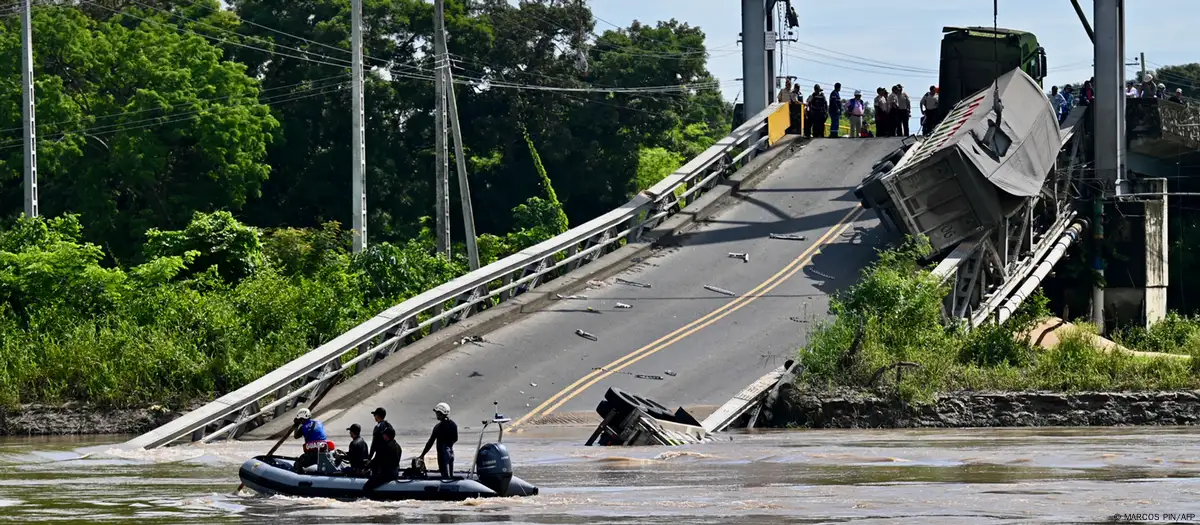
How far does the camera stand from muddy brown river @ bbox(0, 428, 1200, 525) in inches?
679

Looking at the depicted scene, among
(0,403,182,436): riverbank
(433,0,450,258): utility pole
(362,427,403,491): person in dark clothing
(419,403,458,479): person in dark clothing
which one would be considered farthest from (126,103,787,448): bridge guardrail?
(419,403,458,479): person in dark clothing

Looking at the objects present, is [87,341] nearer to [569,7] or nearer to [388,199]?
[388,199]

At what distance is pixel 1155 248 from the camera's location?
45.4 m

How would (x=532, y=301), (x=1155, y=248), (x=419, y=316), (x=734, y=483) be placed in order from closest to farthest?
(x=734, y=483), (x=419, y=316), (x=532, y=301), (x=1155, y=248)

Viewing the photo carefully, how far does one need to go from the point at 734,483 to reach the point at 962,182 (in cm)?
1727

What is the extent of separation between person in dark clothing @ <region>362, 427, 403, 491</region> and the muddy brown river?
0.27 metres

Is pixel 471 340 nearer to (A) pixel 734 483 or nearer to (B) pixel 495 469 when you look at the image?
(A) pixel 734 483

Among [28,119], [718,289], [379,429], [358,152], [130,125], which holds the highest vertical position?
[130,125]

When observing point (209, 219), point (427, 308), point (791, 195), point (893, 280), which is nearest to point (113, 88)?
point (209, 219)

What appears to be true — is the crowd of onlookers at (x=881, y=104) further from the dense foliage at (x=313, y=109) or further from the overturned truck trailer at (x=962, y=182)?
the dense foliage at (x=313, y=109)

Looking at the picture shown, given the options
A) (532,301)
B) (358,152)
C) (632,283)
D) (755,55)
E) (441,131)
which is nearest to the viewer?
(532,301)

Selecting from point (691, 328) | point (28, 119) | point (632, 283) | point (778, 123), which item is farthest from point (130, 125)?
point (691, 328)

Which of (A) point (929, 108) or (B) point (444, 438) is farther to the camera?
(A) point (929, 108)

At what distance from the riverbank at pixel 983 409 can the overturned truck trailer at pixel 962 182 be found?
6.98 meters
